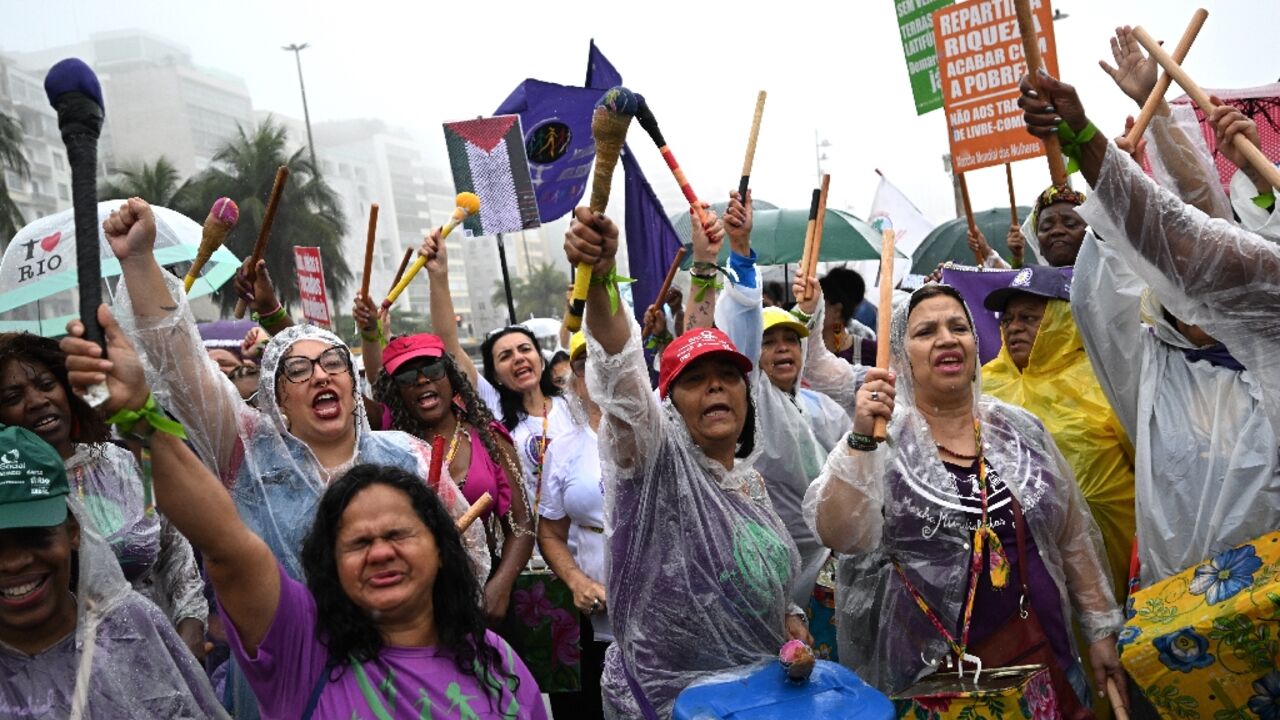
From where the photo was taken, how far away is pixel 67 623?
95.7 inches

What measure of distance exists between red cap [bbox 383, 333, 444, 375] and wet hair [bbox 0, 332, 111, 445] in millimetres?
1392

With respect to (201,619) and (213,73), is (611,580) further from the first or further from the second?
(213,73)

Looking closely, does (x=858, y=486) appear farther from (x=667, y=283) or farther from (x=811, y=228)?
(x=667, y=283)

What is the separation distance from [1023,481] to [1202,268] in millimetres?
725

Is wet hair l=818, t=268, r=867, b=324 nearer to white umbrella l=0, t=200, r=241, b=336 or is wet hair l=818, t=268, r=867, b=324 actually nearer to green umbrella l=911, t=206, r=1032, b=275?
green umbrella l=911, t=206, r=1032, b=275

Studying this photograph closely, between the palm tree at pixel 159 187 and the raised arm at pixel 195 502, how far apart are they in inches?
1387

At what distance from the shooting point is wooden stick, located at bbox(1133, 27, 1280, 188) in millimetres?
2855

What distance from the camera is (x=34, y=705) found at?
2314 millimetres

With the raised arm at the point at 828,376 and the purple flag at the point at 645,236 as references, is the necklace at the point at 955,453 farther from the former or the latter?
the purple flag at the point at 645,236

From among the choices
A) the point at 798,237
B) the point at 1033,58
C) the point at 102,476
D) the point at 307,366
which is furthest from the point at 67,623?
the point at 798,237

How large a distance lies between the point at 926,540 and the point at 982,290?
194cm

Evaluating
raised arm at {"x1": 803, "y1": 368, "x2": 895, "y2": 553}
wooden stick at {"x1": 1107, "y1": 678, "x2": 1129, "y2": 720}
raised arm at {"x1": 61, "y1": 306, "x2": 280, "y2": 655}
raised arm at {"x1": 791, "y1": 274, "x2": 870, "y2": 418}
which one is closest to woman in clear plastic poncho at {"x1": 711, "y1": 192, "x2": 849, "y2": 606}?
raised arm at {"x1": 791, "y1": 274, "x2": 870, "y2": 418}

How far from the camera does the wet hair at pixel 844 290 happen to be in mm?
6625

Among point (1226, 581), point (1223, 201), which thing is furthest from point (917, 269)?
point (1226, 581)
